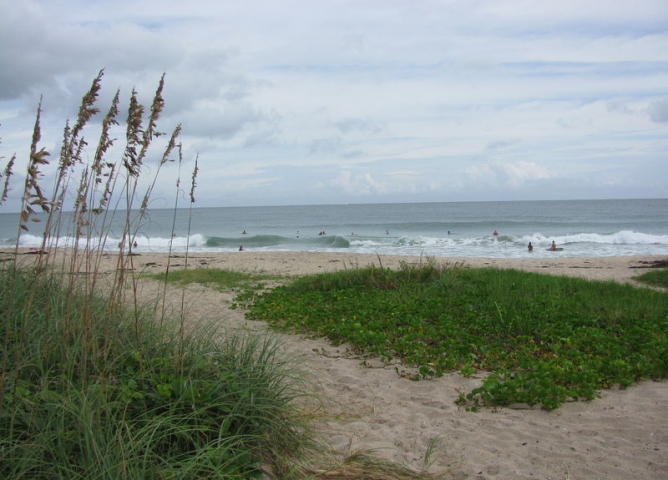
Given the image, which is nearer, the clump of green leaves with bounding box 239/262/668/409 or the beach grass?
the beach grass

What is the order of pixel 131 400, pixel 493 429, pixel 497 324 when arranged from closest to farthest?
pixel 131 400 < pixel 493 429 < pixel 497 324

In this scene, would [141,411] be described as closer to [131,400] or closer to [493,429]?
[131,400]

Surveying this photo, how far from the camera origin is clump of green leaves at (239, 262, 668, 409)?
5.10 meters

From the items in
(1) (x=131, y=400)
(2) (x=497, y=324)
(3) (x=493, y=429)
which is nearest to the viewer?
Result: (1) (x=131, y=400)

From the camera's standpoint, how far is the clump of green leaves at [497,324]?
510 cm

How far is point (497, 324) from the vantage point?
6.82 m

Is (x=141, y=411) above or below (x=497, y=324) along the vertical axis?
below

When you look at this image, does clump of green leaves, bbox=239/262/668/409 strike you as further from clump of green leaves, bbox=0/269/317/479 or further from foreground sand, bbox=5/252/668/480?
clump of green leaves, bbox=0/269/317/479

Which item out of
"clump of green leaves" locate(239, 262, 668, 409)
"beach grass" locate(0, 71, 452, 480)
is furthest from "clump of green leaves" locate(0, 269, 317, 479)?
"clump of green leaves" locate(239, 262, 668, 409)

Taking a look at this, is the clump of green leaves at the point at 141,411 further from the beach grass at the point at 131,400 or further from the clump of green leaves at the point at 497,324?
the clump of green leaves at the point at 497,324

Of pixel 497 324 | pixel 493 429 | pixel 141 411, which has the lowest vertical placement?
pixel 493 429

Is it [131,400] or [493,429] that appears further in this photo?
[493,429]

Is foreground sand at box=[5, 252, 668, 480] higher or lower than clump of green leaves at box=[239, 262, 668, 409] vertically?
lower

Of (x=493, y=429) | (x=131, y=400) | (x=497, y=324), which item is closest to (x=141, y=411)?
(x=131, y=400)
